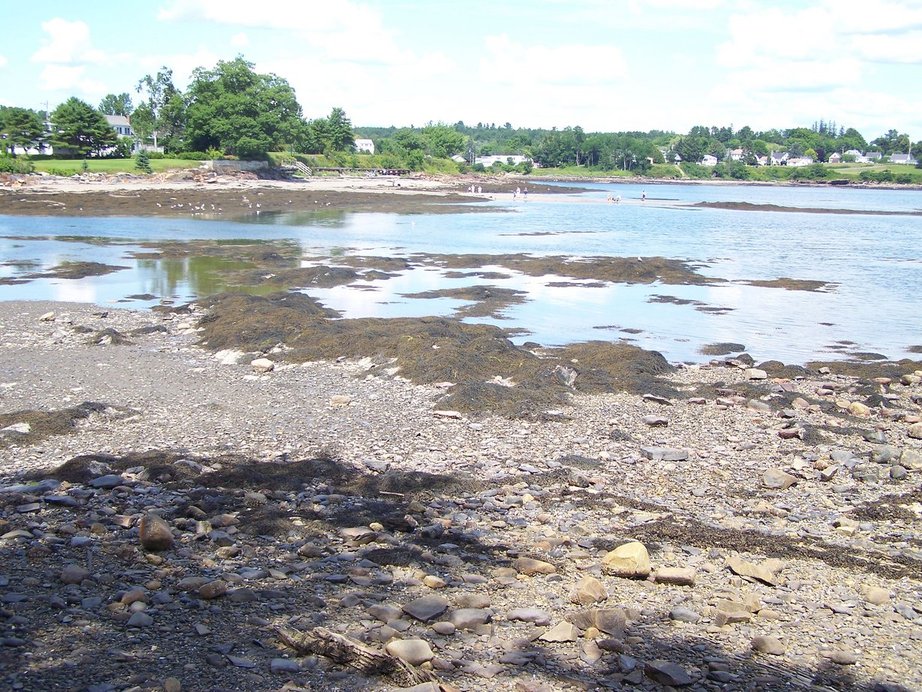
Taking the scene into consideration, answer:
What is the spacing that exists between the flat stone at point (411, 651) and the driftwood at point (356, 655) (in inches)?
3.4

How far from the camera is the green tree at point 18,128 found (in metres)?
95.6

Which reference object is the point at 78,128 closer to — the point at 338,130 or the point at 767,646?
the point at 338,130

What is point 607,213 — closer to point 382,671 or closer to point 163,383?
point 163,383

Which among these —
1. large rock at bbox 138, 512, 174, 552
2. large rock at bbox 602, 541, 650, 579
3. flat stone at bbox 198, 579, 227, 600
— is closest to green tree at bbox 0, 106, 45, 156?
large rock at bbox 138, 512, 174, 552

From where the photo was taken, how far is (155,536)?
890 centimetres

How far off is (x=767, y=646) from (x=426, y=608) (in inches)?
113

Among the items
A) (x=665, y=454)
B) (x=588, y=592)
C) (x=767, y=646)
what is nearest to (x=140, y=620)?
(x=588, y=592)

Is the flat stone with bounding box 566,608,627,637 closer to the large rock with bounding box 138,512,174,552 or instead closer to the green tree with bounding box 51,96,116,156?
the large rock with bounding box 138,512,174,552

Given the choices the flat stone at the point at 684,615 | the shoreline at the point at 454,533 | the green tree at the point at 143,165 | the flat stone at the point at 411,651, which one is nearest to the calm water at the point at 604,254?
the shoreline at the point at 454,533

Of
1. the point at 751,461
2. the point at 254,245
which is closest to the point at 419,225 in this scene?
the point at 254,245

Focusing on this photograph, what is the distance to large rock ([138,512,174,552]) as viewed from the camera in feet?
29.2

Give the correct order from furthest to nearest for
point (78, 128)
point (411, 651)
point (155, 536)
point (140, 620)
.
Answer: point (78, 128) → point (155, 536) → point (140, 620) → point (411, 651)

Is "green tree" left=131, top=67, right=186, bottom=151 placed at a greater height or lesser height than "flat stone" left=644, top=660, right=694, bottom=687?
greater

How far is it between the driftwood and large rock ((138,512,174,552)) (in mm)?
2448
